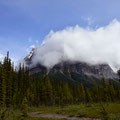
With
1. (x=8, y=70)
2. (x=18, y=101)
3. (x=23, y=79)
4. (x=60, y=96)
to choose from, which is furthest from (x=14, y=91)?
(x=60, y=96)

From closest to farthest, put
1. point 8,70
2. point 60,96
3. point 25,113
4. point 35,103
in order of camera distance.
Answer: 1. point 25,113
2. point 8,70
3. point 35,103
4. point 60,96

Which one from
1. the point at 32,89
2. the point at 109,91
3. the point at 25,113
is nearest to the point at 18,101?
the point at 32,89

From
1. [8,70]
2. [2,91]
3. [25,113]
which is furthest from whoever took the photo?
[8,70]

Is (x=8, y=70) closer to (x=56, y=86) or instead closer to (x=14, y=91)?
(x=14, y=91)

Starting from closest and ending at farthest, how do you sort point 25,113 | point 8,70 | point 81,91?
1. point 25,113
2. point 8,70
3. point 81,91

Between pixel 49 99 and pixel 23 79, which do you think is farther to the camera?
pixel 49 99

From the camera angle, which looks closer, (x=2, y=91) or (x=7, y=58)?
(x=2, y=91)

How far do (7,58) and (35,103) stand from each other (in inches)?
1454

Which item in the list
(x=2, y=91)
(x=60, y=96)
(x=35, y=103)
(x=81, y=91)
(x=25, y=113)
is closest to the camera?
(x=25, y=113)

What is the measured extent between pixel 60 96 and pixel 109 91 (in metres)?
33.8

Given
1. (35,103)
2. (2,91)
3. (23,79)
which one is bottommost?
(35,103)

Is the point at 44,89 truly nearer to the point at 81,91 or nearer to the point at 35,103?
the point at 35,103

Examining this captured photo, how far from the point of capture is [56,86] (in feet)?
285

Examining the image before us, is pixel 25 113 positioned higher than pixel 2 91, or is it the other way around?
pixel 2 91
